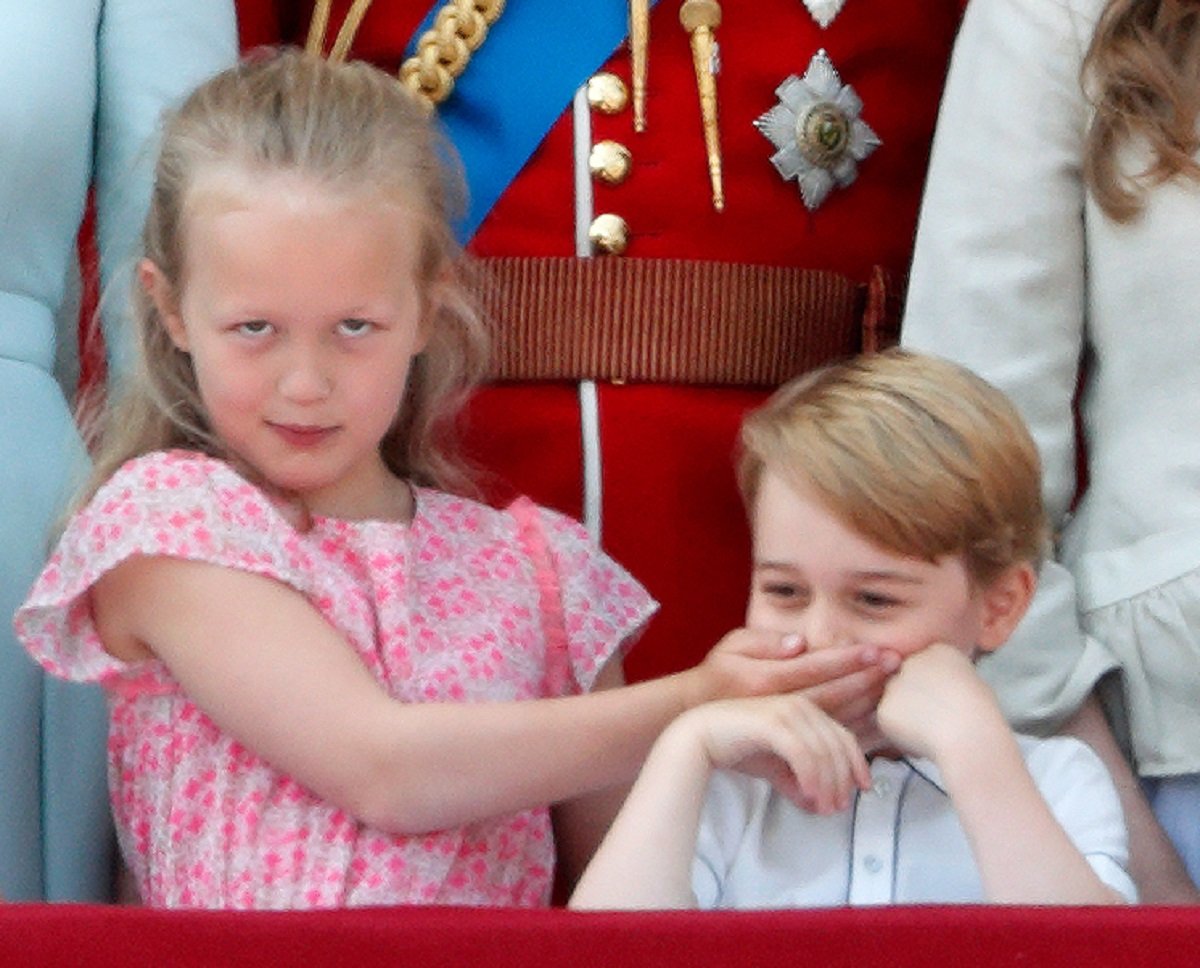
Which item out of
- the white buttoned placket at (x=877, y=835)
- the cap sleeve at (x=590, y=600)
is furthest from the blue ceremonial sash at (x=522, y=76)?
the white buttoned placket at (x=877, y=835)

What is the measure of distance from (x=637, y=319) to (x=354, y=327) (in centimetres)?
27

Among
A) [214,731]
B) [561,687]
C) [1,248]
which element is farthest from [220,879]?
[1,248]

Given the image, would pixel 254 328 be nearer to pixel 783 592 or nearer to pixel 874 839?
pixel 783 592

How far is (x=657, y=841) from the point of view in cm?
115

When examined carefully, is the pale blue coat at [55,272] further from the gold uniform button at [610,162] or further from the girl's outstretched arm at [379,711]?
the gold uniform button at [610,162]

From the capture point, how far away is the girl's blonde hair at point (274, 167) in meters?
1.33

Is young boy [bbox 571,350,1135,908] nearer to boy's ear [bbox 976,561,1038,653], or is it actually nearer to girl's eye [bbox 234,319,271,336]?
boy's ear [bbox 976,561,1038,653]

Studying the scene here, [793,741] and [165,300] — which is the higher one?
[165,300]

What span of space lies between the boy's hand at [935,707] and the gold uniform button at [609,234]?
1.35 ft

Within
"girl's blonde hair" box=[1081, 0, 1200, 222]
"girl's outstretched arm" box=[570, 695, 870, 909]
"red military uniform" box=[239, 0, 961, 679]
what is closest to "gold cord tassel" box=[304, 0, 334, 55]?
"red military uniform" box=[239, 0, 961, 679]

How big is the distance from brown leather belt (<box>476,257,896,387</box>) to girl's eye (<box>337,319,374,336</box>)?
224 mm

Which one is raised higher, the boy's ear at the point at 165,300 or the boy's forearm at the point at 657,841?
the boy's ear at the point at 165,300

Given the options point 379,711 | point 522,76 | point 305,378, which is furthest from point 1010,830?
point 522,76

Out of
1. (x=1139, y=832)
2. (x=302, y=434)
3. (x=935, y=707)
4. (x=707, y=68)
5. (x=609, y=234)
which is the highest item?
(x=707, y=68)
